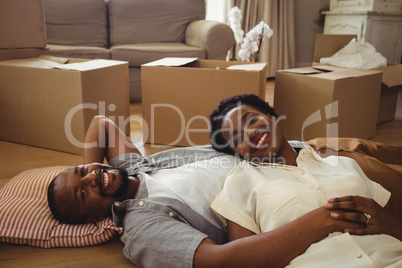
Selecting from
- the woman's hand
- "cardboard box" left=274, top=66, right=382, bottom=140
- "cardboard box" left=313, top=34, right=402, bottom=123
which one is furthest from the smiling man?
"cardboard box" left=313, top=34, right=402, bottom=123

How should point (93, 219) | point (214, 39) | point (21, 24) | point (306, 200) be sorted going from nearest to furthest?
point (306, 200), point (93, 219), point (21, 24), point (214, 39)

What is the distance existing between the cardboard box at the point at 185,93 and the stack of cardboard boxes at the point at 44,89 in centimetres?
21

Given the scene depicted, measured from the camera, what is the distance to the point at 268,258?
2.64 feet

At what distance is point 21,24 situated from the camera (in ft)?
6.97

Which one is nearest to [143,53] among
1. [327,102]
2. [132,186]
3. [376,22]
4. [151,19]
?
[151,19]

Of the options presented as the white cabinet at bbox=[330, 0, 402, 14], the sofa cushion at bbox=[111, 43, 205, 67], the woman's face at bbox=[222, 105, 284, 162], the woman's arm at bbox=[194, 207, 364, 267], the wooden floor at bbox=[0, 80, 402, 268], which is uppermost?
the white cabinet at bbox=[330, 0, 402, 14]

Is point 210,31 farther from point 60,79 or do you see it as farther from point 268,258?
point 268,258

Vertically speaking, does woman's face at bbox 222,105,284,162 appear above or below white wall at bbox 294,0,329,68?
below

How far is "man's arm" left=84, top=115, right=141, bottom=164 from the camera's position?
1355 millimetres

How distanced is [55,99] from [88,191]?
98 centimetres

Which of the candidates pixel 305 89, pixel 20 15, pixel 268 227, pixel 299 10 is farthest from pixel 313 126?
pixel 299 10

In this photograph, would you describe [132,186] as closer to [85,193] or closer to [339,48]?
[85,193]

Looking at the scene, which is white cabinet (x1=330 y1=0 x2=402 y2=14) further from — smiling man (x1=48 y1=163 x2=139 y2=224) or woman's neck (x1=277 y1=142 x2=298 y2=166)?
smiling man (x1=48 y1=163 x2=139 y2=224)

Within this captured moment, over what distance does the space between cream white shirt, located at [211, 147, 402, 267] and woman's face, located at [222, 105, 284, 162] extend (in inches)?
2.1
